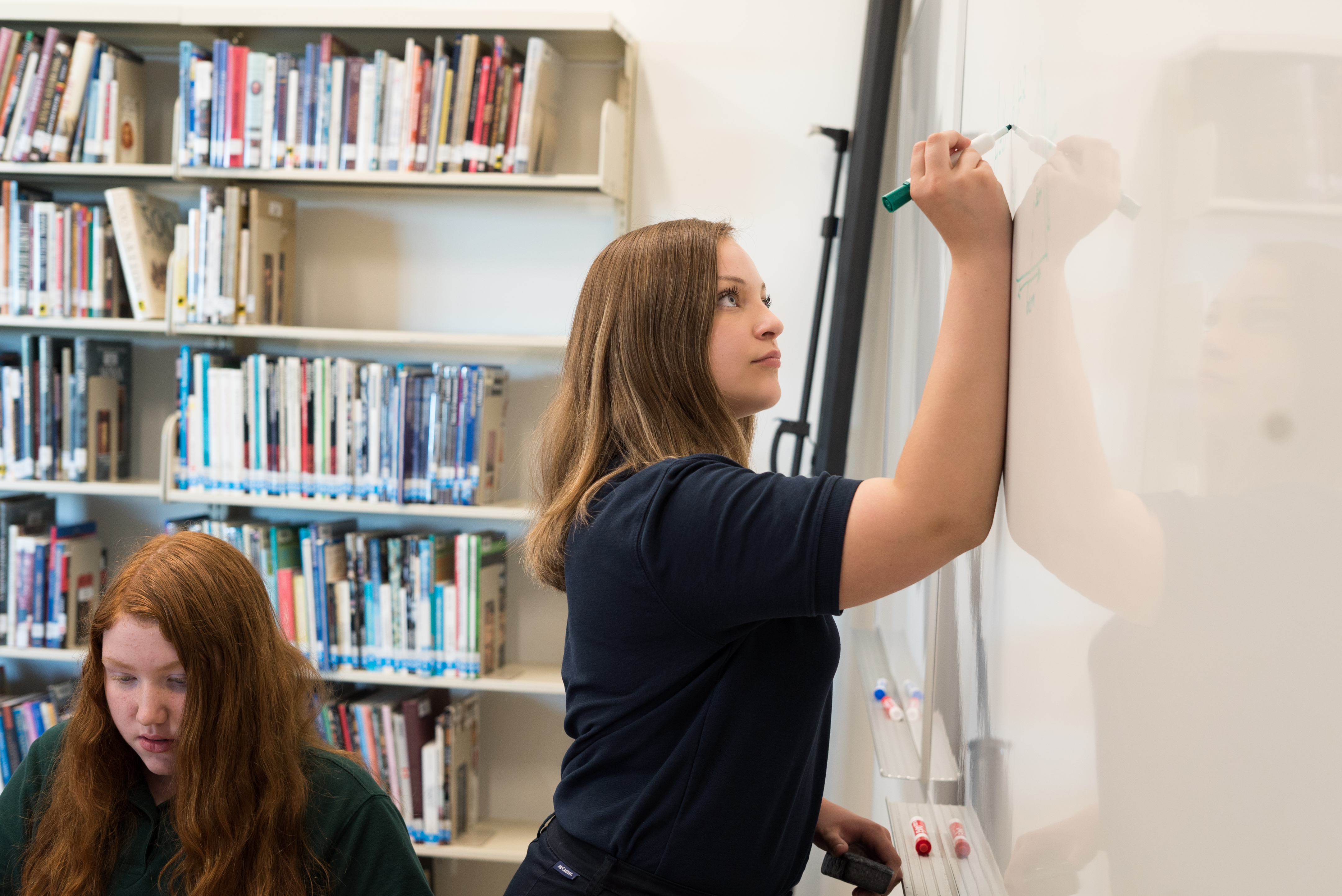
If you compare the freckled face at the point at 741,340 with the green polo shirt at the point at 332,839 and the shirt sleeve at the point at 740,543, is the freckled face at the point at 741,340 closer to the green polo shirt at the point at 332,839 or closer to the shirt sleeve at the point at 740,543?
the shirt sleeve at the point at 740,543

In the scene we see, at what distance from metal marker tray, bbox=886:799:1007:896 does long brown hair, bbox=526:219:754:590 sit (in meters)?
0.46

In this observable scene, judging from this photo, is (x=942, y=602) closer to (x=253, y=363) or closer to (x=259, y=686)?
(x=259, y=686)

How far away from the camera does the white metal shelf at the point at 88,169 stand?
2510mm

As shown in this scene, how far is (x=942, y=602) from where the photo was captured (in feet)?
4.55

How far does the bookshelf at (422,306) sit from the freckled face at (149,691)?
1208 mm

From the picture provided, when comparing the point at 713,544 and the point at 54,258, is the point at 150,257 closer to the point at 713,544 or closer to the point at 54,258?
the point at 54,258

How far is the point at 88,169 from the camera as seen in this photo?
2504mm

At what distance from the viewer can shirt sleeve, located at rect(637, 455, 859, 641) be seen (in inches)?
29.1

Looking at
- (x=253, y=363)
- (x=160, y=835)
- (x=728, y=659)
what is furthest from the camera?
(x=253, y=363)

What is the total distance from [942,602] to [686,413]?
56 cm

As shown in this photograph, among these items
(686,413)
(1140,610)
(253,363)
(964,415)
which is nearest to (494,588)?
(253,363)

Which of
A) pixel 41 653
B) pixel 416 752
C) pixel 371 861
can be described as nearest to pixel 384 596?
pixel 416 752

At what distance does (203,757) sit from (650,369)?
0.76m

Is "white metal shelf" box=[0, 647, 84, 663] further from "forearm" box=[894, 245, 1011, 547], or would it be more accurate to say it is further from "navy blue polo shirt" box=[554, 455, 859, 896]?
"forearm" box=[894, 245, 1011, 547]
